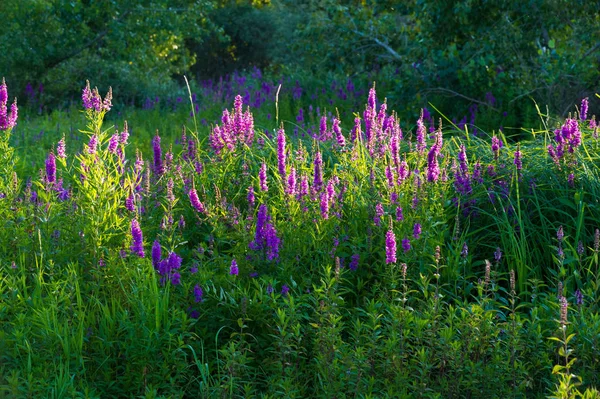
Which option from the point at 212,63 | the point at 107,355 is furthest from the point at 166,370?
the point at 212,63

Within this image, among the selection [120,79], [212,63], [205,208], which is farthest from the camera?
[212,63]

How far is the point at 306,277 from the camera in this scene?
15.7 ft

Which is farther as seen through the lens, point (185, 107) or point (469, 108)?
point (185, 107)

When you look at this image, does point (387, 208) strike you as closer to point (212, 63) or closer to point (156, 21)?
point (156, 21)

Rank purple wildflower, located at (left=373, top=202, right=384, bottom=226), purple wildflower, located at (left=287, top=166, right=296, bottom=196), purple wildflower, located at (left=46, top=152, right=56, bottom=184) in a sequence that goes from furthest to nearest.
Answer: purple wildflower, located at (left=46, top=152, right=56, bottom=184), purple wildflower, located at (left=287, top=166, right=296, bottom=196), purple wildflower, located at (left=373, top=202, right=384, bottom=226)

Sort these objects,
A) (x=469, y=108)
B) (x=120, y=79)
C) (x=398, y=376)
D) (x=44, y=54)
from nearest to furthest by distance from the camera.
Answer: (x=398, y=376) < (x=469, y=108) < (x=44, y=54) < (x=120, y=79)

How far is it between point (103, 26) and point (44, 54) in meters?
2.16

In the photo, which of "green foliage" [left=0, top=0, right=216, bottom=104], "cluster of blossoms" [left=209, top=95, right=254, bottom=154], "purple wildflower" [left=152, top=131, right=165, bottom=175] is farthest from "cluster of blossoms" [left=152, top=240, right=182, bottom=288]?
"green foliage" [left=0, top=0, right=216, bottom=104]

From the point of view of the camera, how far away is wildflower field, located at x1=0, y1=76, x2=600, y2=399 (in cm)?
379

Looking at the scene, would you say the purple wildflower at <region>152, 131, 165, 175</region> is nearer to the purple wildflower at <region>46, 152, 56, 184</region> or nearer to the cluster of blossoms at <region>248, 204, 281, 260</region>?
the purple wildflower at <region>46, 152, 56, 184</region>

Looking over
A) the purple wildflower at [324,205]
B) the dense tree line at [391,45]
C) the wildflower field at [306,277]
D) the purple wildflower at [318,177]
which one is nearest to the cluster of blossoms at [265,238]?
the wildflower field at [306,277]

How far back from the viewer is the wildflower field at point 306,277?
379cm

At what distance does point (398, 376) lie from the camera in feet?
12.0

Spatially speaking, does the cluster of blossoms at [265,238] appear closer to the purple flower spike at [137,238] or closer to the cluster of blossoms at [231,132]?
the purple flower spike at [137,238]
